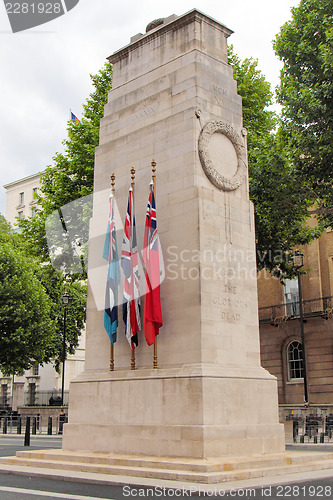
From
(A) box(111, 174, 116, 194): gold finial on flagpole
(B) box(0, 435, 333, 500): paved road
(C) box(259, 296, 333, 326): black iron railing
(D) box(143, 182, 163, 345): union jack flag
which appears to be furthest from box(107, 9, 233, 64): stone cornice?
(C) box(259, 296, 333, 326): black iron railing

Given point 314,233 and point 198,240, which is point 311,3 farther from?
point 198,240

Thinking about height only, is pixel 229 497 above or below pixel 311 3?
below

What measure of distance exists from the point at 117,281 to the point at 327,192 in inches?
523

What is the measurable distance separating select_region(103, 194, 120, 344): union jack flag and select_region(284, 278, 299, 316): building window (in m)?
24.8

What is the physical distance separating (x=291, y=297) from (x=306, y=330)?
3015 millimetres

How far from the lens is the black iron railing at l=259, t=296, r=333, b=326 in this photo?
36.1m

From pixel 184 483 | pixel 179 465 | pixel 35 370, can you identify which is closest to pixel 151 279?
pixel 179 465

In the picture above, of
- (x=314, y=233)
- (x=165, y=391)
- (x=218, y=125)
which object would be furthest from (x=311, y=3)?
(x=165, y=391)

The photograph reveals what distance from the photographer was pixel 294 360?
124ft

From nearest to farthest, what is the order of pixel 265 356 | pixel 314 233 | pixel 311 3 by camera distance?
pixel 311 3 < pixel 314 233 < pixel 265 356

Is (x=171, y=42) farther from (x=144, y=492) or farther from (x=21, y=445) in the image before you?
(x=21, y=445)

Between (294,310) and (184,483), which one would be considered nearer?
(184,483)

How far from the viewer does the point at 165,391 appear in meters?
13.0

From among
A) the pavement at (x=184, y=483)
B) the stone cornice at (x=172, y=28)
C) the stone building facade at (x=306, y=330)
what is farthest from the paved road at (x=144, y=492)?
the stone building facade at (x=306, y=330)
